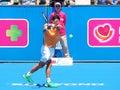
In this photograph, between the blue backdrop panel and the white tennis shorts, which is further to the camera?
the blue backdrop panel

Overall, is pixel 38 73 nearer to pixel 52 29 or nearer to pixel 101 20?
pixel 52 29

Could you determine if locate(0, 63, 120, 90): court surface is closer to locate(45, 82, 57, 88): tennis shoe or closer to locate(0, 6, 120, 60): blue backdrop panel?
locate(45, 82, 57, 88): tennis shoe

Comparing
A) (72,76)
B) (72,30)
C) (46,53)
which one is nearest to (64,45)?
(72,30)

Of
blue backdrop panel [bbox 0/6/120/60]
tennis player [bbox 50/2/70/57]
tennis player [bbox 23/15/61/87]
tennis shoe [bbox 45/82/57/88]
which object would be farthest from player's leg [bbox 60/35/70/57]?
tennis shoe [bbox 45/82/57/88]

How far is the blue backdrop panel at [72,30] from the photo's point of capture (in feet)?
51.5

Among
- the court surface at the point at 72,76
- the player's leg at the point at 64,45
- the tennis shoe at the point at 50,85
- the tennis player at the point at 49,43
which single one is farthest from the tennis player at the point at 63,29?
the tennis shoe at the point at 50,85

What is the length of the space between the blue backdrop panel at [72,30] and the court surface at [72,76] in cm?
40

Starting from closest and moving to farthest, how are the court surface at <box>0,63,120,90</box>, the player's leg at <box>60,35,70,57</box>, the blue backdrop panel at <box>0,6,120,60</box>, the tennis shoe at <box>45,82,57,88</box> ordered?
the tennis shoe at <box>45,82,57,88</box> < the court surface at <box>0,63,120,90</box> < the player's leg at <box>60,35,70,57</box> < the blue backdrop panel at <box>0,6,120,60</box>

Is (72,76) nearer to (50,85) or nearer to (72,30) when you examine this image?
(50,85)

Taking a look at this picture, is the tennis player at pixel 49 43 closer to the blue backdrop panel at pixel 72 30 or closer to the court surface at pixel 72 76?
the court surface at pixel 72 76

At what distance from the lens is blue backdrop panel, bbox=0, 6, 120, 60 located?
15688mm

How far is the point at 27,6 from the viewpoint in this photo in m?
15.7

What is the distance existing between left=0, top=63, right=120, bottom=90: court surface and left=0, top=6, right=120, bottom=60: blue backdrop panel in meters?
0.40

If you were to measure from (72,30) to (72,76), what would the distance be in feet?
10.1
